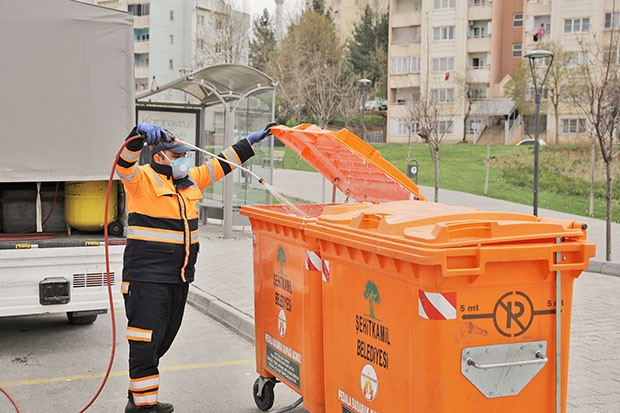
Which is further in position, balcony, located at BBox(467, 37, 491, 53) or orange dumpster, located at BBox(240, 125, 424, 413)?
balcony, located at BBox(467, 37, 491, 53)

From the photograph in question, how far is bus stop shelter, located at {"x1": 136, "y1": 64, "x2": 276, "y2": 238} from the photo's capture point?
13.8 metres

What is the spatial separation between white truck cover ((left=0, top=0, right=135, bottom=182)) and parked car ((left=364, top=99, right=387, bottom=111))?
51541 millimetres

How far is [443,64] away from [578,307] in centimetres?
4623

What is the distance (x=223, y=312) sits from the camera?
8.05 metres

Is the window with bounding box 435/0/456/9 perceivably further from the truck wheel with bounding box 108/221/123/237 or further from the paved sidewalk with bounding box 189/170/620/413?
the truck wheel with bounding box 108/221/123/237

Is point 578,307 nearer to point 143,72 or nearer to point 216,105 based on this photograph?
point 216,105

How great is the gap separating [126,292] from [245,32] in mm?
45278

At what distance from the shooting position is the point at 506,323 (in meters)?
3.21

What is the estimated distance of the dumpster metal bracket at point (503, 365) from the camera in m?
3.15

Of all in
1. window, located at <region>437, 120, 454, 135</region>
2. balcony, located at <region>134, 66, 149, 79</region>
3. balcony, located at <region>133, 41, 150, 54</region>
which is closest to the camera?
window, located at <region>437, 120, 454, 135</region>

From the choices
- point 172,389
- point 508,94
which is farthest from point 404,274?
point 508,94

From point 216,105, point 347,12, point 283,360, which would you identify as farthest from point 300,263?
point 347,12

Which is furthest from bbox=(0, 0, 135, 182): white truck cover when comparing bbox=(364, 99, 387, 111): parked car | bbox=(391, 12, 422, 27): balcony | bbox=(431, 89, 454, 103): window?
bbox=(364, 99, 387, 111): parked car

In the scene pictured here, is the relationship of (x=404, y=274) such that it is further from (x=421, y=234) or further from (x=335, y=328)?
(x=335, y=328)
